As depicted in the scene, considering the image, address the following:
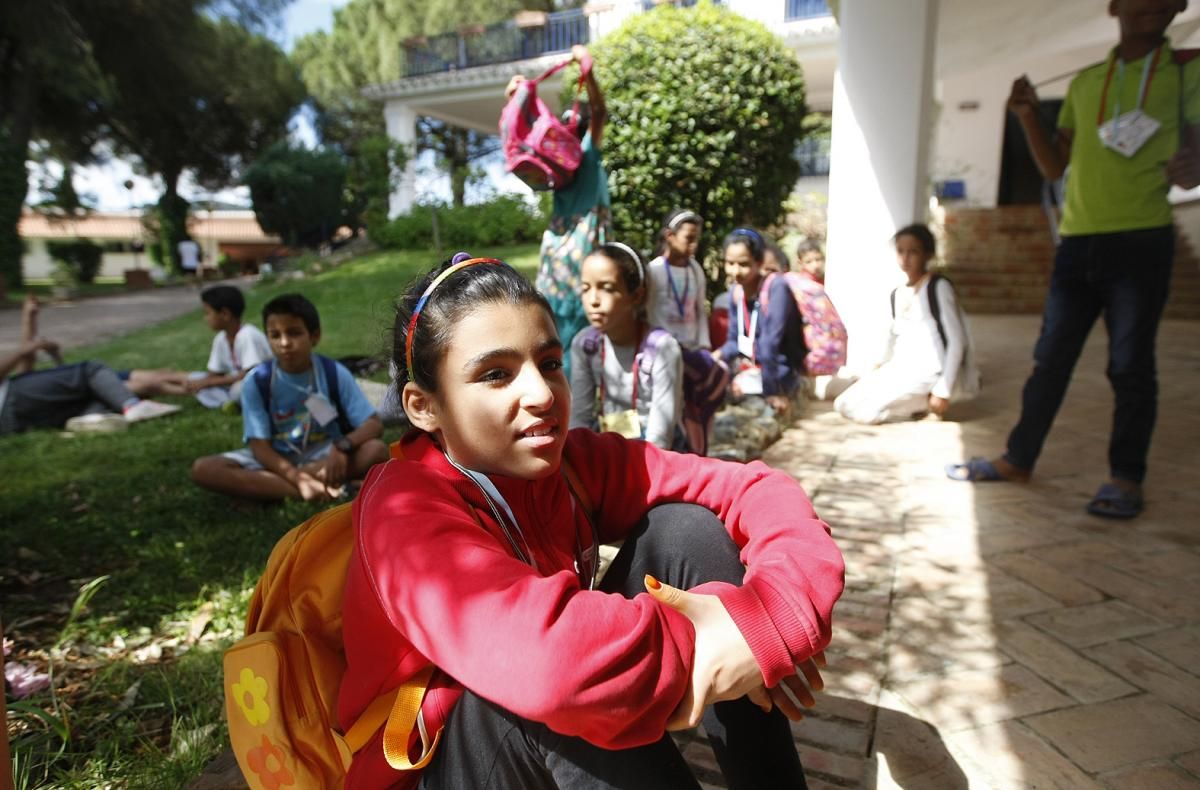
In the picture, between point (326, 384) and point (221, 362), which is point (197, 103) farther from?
point (326, 384)

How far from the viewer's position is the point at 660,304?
474 centimetres

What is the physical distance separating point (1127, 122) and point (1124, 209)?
1.12 feet

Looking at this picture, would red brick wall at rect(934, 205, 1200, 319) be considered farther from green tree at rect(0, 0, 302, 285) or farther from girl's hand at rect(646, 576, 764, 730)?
green tree at rect(0, 0, 302, 285)

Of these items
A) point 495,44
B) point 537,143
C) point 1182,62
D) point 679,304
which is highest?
point 495,44

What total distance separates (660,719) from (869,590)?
1.81m

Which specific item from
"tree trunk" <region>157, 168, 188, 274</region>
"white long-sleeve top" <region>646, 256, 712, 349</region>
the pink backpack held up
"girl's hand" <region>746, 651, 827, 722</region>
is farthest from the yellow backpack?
"tree trunk" <region>157, 168, 188, 274</region>

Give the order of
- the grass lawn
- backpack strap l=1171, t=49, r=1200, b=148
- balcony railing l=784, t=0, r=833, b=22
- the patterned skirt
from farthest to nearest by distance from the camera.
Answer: balcony railing l=784, t=0, r=833, b=22 → the patterned skirt → backpack strap l=1171, t=49, r=1200, b=148 → the grass lawn

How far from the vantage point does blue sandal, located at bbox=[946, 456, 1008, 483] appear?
3691 mm

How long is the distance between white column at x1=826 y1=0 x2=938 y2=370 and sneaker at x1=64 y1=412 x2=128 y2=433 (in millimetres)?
5225

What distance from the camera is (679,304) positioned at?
15.7 feet

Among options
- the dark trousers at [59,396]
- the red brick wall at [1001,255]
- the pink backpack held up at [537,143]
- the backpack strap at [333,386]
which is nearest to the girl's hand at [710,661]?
the backpack strap at [333,386]

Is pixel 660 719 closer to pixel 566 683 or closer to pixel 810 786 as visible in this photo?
pixel 566 683

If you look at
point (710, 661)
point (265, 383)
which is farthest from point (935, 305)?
point (710, 661)

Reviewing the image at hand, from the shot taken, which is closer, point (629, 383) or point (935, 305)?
point (629, 383)
